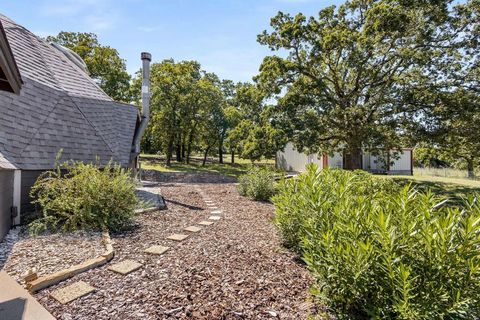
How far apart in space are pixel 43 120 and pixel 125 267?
20.6ft

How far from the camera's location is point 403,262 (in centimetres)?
224

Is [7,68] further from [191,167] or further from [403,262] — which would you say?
[191,167]

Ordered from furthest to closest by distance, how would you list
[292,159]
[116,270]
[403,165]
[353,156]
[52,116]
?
[292,159] < [403,165] < [353,156] < [52,116] < [116,270]

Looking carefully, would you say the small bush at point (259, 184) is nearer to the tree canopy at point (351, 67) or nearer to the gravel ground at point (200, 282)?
the gravel ground at point (200, 282)

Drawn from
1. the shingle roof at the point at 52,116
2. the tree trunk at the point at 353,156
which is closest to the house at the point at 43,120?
the shingle roof at the point at 52,116

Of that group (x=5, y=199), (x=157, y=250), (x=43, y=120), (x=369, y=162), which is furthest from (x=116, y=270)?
(x=369, y=162)

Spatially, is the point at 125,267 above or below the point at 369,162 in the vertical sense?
below

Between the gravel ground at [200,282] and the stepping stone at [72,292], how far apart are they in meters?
0.07

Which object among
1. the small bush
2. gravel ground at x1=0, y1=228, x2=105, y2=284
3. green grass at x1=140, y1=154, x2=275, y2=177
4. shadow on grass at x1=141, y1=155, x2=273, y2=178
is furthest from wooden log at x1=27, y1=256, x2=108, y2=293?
shadow on grass at x1=141, y1=155, x2=273, y2=178

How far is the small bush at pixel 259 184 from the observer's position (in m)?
9.98

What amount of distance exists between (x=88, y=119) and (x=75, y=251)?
6289mm

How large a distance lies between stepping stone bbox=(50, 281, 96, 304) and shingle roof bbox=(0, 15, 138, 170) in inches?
149

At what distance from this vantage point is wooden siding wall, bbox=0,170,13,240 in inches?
198

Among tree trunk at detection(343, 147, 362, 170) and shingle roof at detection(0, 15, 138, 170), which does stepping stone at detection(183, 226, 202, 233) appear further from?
tree trunk at detection(343, 147, 362, 170)
